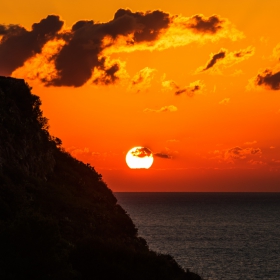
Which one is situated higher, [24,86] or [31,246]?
[24,86]

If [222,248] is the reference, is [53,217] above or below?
above

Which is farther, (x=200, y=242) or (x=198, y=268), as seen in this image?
(x=200, y=242)

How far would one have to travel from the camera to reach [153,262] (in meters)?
46.8

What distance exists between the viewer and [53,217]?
1957 inches

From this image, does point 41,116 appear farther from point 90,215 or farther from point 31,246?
point 31,246

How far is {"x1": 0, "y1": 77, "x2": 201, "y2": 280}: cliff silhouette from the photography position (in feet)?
119

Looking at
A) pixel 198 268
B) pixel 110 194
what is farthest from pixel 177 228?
pixel 110 194

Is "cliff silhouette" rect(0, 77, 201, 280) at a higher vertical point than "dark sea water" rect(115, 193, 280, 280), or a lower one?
higher

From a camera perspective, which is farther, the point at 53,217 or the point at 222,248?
the point at 222,248

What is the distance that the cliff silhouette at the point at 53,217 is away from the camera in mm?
36125

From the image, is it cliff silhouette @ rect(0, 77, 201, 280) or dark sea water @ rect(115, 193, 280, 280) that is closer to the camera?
cliff silhouette @ rect(0, 77, 201, 280)

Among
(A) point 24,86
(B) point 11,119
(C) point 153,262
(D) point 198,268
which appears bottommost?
(D) point 198,268

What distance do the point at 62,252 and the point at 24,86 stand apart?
35.1 m

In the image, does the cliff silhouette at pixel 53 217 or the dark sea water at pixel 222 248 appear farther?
the dark sea water at pixel 222 248
